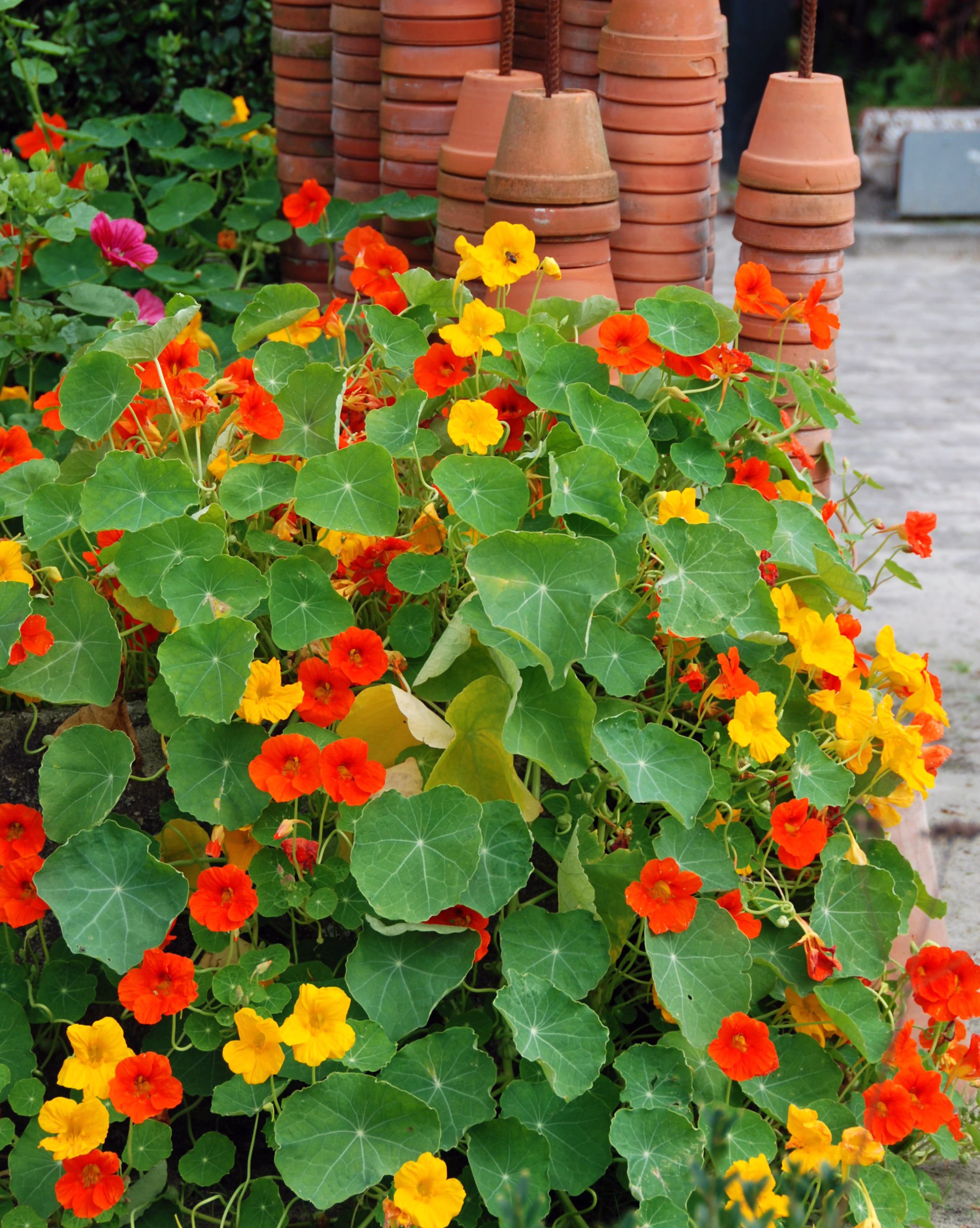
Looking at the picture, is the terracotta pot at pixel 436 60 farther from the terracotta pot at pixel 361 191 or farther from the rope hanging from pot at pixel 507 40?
the terracotta pot at pixel 361 191

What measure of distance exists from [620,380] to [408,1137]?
0.97 meters

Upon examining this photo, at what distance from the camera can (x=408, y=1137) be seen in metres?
1.17

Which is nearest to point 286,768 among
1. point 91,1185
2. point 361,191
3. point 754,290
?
point 91,1185

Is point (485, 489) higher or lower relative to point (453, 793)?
higher

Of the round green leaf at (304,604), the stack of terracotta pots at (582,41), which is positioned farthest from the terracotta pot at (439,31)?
the round green leaf at (304,604)

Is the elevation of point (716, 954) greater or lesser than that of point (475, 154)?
lesser

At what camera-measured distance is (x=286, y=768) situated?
127 centimetres

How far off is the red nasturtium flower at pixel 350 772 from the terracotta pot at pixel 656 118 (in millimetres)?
1144

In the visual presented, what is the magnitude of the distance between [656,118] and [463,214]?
0.33 metres

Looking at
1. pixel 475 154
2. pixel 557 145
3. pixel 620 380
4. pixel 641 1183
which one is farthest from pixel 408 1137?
pixel 475 154

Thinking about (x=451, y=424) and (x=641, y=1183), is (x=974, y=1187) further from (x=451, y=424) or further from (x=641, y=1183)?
(x=451, y=424)

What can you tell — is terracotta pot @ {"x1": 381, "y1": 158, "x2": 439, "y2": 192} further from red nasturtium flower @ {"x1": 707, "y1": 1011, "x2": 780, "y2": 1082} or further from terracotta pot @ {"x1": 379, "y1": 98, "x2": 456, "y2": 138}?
red nasturtium flower @ {"x1": 707, "y1": 1011, "x2": 780, "y2": 1082}

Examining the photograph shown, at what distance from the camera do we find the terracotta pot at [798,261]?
1901 millimetres

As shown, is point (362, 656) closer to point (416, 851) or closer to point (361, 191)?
point (416, 851)
